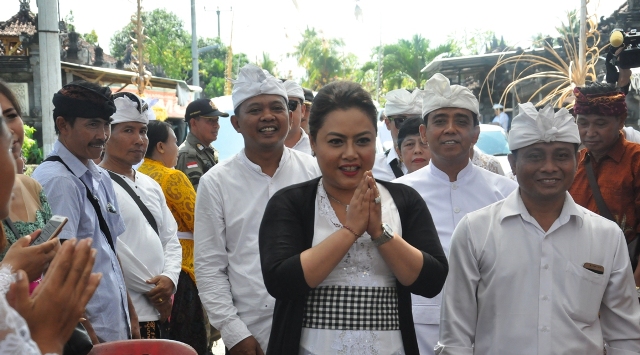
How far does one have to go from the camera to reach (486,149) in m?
15.2

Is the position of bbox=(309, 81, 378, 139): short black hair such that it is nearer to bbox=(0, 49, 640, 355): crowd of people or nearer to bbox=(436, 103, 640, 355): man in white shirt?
bbox=(0, 49, 640, 355): crowd of people

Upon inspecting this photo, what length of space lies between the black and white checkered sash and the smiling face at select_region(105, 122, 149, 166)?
2835mm

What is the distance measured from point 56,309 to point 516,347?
2.04 m

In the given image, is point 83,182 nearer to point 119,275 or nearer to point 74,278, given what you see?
point 119,275

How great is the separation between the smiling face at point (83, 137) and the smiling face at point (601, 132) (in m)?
3.02

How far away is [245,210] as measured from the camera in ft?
12.5

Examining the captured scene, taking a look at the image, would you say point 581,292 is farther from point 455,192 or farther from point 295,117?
point 295,117

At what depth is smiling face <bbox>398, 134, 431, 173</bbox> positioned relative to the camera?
5395 mm

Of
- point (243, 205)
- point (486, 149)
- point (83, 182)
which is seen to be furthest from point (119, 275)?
point (486, 149)

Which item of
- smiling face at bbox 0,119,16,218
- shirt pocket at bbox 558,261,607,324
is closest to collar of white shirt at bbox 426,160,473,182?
shirt pocket at bbox 558,261,607,324

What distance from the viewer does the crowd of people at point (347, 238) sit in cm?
265

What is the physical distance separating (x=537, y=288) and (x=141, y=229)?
2.63 meters

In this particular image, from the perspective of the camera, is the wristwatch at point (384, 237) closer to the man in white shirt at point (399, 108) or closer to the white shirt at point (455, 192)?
the white shirt at point (455, 192)

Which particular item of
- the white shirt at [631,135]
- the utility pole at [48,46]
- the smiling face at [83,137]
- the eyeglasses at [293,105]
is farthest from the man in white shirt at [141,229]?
the white shirt at [631,135]
